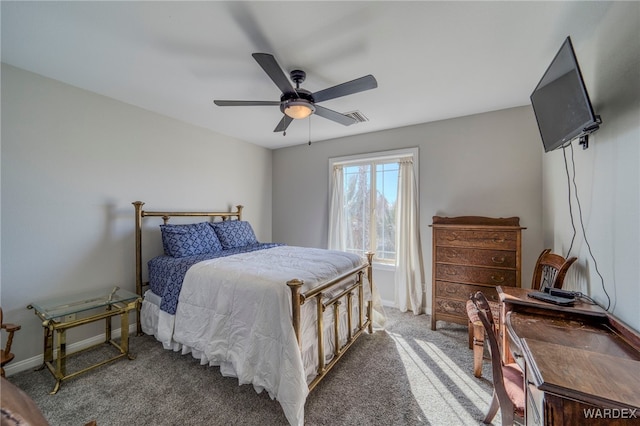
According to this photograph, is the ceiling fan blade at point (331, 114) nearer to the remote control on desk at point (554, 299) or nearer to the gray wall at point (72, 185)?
the remote control on desk at point (554, 299)

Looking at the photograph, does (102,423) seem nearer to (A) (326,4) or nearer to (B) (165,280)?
(B) (165,280)

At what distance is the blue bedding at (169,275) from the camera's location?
2.40 m

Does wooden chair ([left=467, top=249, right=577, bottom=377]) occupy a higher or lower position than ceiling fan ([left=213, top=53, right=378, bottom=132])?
lower

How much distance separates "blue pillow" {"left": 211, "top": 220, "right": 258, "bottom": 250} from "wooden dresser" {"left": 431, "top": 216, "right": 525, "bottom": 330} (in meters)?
2.48

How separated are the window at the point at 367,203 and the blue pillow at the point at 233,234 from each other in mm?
1329

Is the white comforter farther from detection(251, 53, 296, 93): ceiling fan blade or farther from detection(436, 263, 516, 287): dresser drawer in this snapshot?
detection(251, 53, 296, 93): ceiling fan blade

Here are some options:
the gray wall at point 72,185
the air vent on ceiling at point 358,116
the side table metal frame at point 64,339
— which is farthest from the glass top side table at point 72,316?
the air vent on ceiling at point 358,116

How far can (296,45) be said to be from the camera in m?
1.84

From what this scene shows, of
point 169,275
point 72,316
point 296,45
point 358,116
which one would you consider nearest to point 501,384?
point 296,45

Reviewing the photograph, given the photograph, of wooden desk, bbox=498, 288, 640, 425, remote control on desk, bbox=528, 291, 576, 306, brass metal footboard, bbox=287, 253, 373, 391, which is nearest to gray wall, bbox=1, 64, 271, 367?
brass metal footboard, bbox=287, 253, 373, 391

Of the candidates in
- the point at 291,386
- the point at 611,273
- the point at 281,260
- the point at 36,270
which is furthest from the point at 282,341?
the point at 36,270

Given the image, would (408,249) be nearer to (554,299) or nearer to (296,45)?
(554,299)

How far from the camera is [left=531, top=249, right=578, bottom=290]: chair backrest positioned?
1767mm

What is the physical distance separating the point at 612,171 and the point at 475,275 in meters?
1.55
